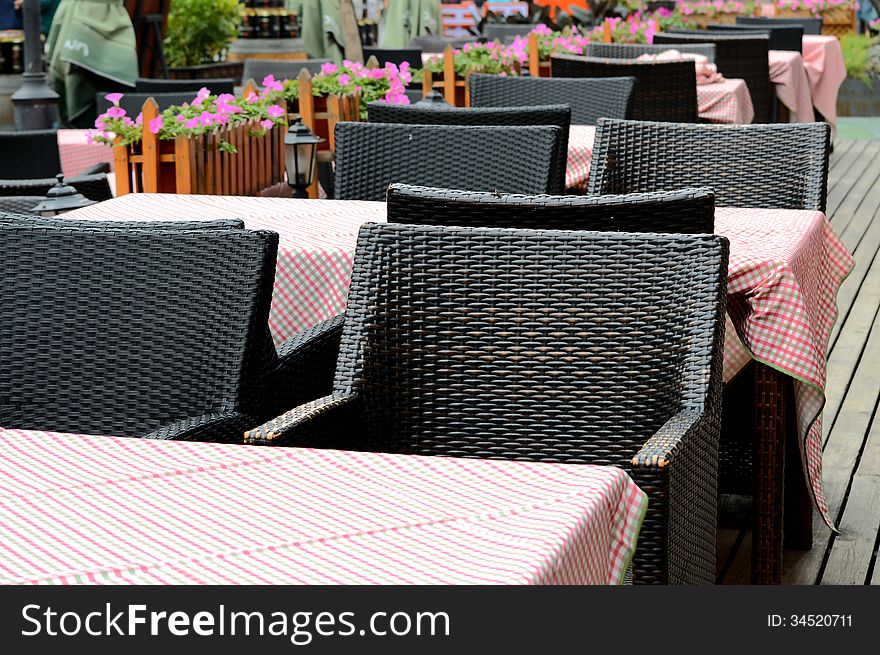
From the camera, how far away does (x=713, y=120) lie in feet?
21.1

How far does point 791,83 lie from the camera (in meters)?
8.16

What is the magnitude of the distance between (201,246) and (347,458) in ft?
2.54

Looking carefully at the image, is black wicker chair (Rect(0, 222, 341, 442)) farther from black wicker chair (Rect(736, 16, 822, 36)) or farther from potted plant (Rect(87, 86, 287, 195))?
black wicker chair (Rect(736, 16, 822, 36))

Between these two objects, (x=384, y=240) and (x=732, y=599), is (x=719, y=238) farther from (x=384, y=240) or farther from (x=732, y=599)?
(x=732, y=599)

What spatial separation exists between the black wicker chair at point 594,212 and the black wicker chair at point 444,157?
1098 millimetres

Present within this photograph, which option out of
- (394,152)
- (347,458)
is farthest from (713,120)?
(347,458)

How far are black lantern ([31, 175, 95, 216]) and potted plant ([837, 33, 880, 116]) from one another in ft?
33.7

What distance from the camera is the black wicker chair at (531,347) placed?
1.98 metres

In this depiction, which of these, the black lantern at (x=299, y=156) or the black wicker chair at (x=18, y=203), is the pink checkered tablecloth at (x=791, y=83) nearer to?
the black lantern at (x=299, y=156)

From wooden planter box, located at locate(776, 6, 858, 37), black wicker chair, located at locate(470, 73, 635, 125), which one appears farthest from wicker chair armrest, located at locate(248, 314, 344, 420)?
wooden planter box, located at locate(776, 6, 858, 37)

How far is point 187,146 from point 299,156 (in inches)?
14.4

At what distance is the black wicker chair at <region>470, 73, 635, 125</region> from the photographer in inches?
181

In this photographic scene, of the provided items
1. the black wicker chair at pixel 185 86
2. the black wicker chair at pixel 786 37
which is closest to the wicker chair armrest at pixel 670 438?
the black wicker chair at pixel 185 86

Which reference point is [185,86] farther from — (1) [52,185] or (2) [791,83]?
(2) [791,83]
